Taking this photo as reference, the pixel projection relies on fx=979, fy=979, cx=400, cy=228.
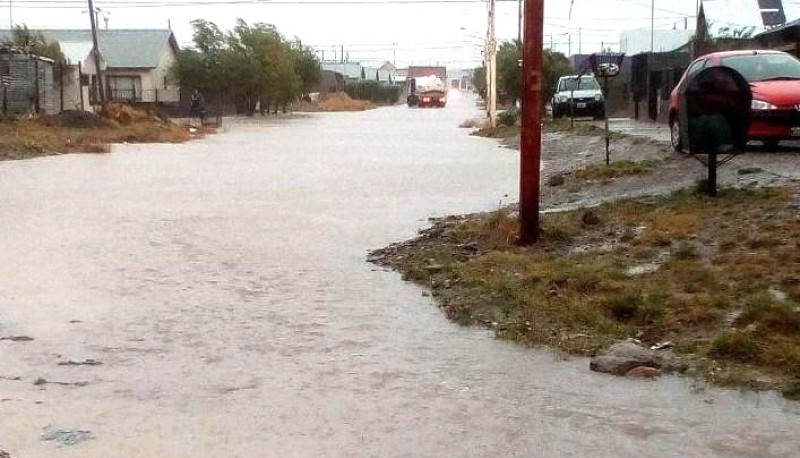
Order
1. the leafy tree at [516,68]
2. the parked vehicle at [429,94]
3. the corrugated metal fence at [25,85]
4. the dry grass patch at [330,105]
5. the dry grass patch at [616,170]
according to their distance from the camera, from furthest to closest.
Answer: the parked vehicle at [429,94]
the dry grass patch at [330,105]
the leafy tree at [516,68]
the corrugated metal fence at [25,85]
the dry grass patch at [616,170]

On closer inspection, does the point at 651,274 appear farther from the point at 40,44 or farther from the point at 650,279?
the point at 40,44

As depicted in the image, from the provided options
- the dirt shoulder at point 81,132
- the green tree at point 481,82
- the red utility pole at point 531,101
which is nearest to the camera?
the red utility pole at point 531,101

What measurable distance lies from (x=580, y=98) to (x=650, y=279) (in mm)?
26623

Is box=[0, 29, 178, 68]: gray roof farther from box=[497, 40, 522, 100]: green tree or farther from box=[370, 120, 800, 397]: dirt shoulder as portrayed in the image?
box=[370, 120, 800, 397]: dirt shoulder

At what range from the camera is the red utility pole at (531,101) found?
922 centimetres

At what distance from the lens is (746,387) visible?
5500 mm

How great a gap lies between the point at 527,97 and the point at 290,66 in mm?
58445

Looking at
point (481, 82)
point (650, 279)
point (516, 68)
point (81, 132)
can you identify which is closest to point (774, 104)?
point (650, 279)

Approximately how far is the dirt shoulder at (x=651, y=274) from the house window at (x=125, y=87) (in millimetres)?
53994

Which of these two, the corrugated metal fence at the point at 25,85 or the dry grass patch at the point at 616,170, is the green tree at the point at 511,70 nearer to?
the corrugated metal fence at the point at 25,85

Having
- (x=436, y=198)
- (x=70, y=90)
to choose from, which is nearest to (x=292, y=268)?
(x=436, y=198)

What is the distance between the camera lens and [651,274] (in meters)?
7.69

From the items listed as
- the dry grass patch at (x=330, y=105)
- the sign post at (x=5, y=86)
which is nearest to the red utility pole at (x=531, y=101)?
the sign post at (x=5, y=86)

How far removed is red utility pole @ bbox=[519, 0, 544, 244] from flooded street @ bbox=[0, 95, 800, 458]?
5.05 feet
